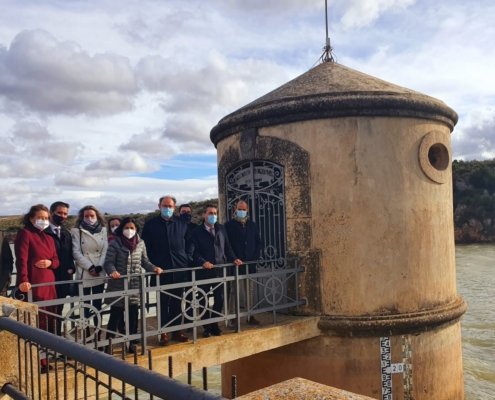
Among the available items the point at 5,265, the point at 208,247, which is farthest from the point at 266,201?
the point at 5,265

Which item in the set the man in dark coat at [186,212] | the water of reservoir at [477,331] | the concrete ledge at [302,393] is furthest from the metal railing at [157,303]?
the water of reservoir at [477,331]

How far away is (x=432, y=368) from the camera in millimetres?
6758

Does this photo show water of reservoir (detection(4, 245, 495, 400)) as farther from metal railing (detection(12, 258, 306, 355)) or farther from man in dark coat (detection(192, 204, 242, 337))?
man in dark coat (detection(192, 204, 242, 337))

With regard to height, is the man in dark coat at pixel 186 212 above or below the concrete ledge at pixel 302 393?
above

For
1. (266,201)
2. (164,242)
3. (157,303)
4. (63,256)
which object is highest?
(266,201)

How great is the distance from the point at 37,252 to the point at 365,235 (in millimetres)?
4106

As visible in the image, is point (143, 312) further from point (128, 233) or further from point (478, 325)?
point (478, 325)

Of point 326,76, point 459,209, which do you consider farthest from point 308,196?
point 459,209

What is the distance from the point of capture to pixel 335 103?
21.5ft

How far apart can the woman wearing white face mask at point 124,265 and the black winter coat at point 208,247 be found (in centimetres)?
80

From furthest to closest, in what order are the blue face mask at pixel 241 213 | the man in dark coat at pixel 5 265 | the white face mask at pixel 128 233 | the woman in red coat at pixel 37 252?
the blue face mask at pixel 241 213 → the man in dark coat at pixel 5 265 → the white face mask at pixel 128 233 → the woman in red coat at pixel 37 252

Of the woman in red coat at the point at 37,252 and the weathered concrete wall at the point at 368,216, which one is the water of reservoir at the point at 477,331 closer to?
the weathered concrete wall at the point at 368,216

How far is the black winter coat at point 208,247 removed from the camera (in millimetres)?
5777

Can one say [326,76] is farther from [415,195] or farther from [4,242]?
[4,242]
